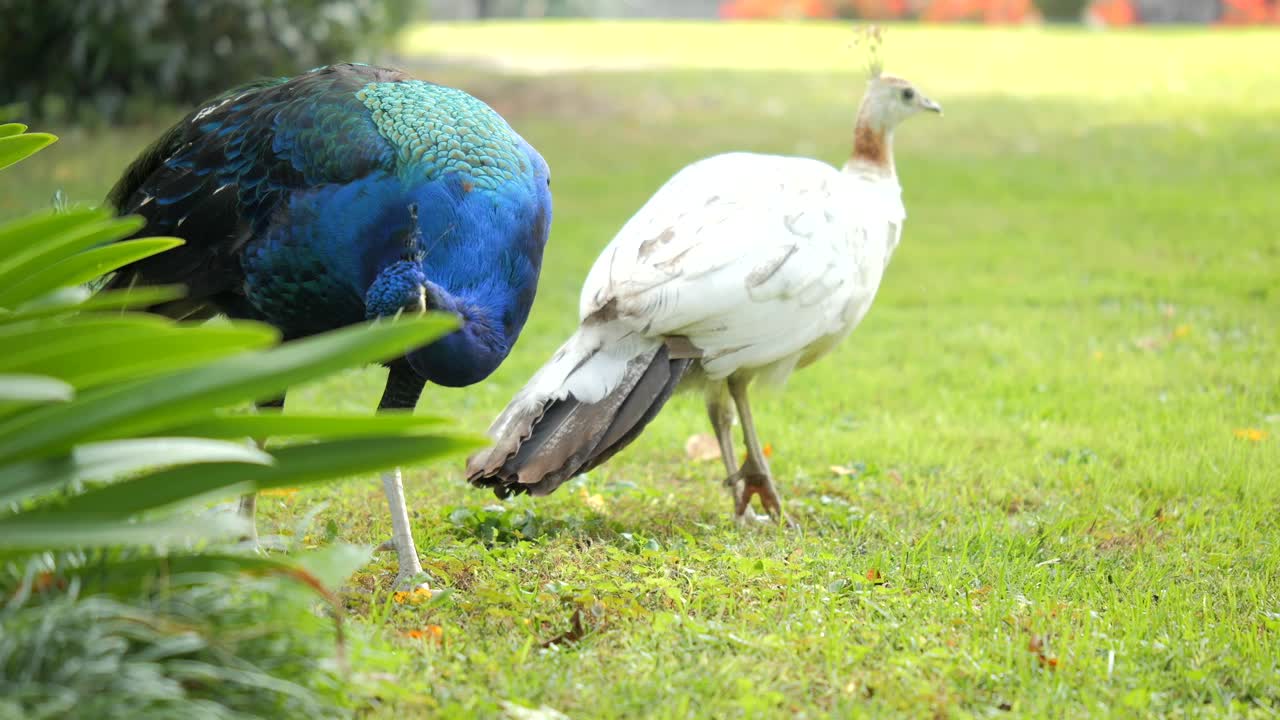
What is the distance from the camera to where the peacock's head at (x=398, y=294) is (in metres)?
3.22

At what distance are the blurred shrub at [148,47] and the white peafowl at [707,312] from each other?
893 cm

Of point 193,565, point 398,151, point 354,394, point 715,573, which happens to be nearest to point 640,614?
point 715,573

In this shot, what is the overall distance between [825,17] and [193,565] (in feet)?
79.2

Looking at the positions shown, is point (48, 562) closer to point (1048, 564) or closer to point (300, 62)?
point (1048, 564)

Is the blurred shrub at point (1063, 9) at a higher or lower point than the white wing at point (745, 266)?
lower

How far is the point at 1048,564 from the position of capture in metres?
3.77

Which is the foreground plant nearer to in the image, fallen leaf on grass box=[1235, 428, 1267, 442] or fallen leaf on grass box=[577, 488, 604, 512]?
fallen leaf on grass box=[577, 488, 604, 512]

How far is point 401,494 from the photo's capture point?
370 centimetres

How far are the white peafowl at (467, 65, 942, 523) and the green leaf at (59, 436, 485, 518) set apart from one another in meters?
1.26

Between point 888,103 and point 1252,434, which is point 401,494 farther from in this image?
point 1252,434

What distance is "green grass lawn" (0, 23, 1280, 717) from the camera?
2928 millimetres

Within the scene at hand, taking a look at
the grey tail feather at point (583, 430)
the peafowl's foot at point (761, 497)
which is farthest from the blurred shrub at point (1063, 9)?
the grey tail feather at point (583, 430)

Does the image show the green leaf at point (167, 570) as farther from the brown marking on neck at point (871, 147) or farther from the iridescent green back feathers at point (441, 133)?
the brown marking on neck at point (871, 147)

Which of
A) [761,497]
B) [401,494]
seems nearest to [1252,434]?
[761,497]
